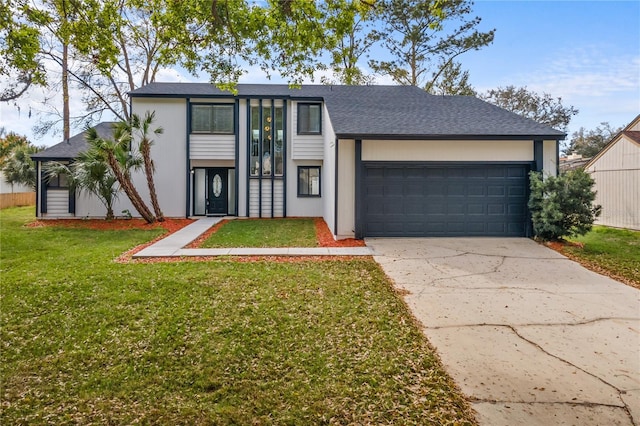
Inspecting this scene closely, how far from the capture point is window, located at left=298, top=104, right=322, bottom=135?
14.5 meters

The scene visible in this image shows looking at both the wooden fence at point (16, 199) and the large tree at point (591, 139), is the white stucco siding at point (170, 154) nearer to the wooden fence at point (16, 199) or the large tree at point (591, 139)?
the wooden fence at point (16, 199)

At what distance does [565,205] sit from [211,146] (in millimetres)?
12269

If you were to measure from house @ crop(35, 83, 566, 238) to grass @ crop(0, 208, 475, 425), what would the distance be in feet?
13.3

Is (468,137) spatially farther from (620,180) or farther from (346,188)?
(620,180)

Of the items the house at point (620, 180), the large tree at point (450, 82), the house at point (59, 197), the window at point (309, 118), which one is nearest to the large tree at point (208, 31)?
the window at point (309, 118)

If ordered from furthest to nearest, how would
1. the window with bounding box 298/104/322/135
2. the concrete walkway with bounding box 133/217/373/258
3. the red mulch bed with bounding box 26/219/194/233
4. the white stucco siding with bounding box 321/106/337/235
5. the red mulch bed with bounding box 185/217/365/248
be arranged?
the window with bounding box 298/104/322/135 → the red mulch bed with bounding box 26/219/194/233 → the white stucco siding with bounding box 321/106/337/235 → the red mulch bed with bounding box 185/217/365/248 → the concrete walkway with bounding box 133/217/373/258

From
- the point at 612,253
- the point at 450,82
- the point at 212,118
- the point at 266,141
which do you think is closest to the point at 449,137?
the point at 612,253

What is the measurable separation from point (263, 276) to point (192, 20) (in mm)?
4349

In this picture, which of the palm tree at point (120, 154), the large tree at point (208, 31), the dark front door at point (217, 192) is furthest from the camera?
the dark front door at point (217, 192)

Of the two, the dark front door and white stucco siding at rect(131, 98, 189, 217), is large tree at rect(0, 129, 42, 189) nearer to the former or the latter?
white stucco siding at rect(131, 98, 189, 217)

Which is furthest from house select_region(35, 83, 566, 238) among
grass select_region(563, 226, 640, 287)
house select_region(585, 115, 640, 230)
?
house select_region(585, 115, 640, 230)

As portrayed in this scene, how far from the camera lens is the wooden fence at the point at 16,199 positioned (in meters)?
19.8

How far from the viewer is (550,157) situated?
981 centimetres

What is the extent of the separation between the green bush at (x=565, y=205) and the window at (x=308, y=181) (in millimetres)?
8018
